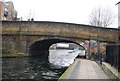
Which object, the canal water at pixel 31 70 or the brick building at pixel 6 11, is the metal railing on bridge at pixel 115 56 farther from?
Result: the brick building at pixel 6 11

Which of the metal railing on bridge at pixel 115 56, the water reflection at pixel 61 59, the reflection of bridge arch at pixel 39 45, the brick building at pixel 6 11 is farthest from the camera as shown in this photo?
the brick building at pixel 6 11

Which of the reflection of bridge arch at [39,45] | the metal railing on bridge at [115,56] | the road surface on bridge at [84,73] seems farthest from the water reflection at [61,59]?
the metal railing on bridge at [115,56]

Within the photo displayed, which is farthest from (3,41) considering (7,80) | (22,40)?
(7,80)

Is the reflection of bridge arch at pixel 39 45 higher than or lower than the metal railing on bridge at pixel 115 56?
lower

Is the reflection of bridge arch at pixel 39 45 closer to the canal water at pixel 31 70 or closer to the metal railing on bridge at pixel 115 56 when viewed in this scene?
the canal water at pixel 31 70

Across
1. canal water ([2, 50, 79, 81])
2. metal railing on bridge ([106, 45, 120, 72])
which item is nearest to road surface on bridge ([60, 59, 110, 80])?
metal railing on bridge ([106, 45, 120, 72])

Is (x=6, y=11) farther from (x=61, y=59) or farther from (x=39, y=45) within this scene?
(x=61, y=59)

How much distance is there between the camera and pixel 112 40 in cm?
2108

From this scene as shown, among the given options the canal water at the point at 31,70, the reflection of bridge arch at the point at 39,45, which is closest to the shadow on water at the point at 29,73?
the canal water at the point at 31,70

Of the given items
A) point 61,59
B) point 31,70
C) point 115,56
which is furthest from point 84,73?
point 61,59

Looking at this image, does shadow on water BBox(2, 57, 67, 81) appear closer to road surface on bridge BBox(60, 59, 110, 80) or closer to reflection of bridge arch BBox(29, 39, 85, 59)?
road surface on bridge BBox(60, 59, 110, 80)

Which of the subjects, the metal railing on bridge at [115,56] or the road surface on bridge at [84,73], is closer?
the metal railing on bridge at [115,56]

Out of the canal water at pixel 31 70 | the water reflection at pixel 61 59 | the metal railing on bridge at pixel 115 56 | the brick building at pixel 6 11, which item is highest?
the brick building at pixel 6 11

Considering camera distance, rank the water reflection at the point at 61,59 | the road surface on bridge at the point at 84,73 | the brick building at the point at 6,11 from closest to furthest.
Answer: the road surface on bridge at the point at 84,73 < the water reflection at the point at 61,59 < the brick building at the point at 6,11
